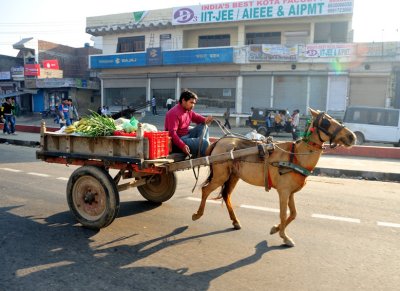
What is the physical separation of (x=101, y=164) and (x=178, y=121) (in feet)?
4.26

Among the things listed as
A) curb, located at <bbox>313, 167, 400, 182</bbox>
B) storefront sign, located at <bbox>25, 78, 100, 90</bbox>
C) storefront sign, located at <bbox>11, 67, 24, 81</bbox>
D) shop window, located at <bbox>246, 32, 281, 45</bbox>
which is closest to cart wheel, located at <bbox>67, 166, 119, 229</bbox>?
curb, located at <bbox>313, 167, 400, 182</bbox>

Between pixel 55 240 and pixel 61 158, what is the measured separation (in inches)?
53.3

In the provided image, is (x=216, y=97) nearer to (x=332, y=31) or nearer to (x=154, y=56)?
(x=154, y=56)

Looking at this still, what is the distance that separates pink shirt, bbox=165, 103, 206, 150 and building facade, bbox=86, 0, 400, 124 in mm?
20530

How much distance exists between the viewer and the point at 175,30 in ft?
95.0

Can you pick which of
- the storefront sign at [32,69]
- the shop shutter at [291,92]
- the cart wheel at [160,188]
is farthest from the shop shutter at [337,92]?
the storefront sign at [32,69]

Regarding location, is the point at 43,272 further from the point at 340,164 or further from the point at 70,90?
the point at 70,90

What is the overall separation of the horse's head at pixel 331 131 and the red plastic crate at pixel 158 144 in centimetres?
196

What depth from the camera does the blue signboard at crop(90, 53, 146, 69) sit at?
29.0 m

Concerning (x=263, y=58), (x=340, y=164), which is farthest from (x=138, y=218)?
(x=263, y=58)

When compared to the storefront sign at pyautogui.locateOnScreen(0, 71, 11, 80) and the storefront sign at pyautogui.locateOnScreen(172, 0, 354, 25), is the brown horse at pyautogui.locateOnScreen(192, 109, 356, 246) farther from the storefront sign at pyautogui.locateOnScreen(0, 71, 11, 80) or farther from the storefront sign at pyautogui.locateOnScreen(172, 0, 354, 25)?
the storefront sign at pyautogui.locateOnScreen(0, 71, 11, 80)

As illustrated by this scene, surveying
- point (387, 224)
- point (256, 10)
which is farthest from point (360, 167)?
point (256, 10)

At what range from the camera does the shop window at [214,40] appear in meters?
27.9

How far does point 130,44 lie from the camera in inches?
1241
